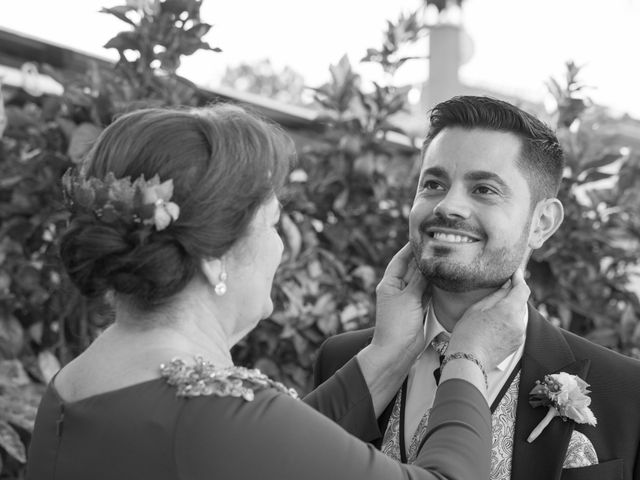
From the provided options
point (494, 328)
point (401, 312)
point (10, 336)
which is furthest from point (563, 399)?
point (10, 336)

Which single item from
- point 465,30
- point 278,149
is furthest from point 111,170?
point 465,30

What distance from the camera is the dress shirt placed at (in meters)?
2.22

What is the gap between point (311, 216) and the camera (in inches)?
151

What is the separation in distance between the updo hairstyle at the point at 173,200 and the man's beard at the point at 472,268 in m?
0.71

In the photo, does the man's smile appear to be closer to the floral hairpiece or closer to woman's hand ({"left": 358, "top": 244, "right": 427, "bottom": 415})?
woman's hand ({"left": 358, "top": 244, "right": 427, "bottom": 415})

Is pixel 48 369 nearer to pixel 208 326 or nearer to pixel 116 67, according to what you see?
pixel 116 67

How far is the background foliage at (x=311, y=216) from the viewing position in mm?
3279

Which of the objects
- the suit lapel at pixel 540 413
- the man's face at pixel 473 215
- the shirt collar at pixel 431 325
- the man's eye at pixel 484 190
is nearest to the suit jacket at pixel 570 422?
the suit lapel at pixel 540 413

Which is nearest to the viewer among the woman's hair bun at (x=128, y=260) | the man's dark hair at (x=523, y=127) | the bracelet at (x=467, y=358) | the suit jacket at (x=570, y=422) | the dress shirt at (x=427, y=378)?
the woman's hair bun at (x=128, y=260)

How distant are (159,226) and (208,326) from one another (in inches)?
9.7

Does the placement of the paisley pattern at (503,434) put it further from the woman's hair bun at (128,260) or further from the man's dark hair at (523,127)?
the woman's hair bun at (128,260)

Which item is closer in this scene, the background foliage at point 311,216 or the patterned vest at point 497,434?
the patterned vest at point 497,434

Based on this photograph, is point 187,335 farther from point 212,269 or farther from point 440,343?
point 440,343

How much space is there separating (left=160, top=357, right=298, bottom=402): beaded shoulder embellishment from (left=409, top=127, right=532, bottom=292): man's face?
0.82 metres
